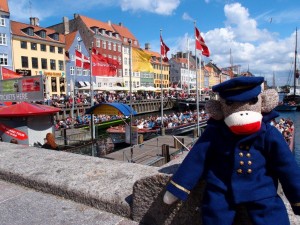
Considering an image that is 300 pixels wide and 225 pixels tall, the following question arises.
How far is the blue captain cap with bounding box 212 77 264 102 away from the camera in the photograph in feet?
6.24

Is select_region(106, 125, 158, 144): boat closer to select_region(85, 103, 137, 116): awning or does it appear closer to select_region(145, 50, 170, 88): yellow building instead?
select_region(85, 103, 137, 116): awning

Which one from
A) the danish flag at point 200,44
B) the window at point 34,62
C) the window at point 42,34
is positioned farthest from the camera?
the window at point 42,34

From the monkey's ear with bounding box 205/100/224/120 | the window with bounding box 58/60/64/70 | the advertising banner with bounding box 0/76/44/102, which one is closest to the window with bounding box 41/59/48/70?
the window with bounding box 58/60/64/70

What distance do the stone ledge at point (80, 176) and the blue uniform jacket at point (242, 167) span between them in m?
0.72

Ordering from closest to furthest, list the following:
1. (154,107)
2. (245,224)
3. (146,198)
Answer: (245,224) → (146,198) → (154,107)

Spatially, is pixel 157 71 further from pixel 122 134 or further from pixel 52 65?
pixel 122 134

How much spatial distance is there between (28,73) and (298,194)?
135 feet

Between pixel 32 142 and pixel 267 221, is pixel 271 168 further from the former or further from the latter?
pixel 32 142

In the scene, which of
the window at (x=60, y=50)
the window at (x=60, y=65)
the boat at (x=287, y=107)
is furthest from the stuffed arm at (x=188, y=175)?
the boat at (x=287, y=107)

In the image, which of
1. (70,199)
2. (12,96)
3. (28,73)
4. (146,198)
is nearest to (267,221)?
(146,198)

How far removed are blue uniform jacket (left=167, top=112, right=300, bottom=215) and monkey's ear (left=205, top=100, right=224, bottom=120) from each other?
7cm

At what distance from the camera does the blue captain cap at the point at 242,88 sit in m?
1.90

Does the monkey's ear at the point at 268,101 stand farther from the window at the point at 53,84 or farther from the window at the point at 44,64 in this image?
the window at the point at 44,64

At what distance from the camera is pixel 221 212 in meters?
1.82
